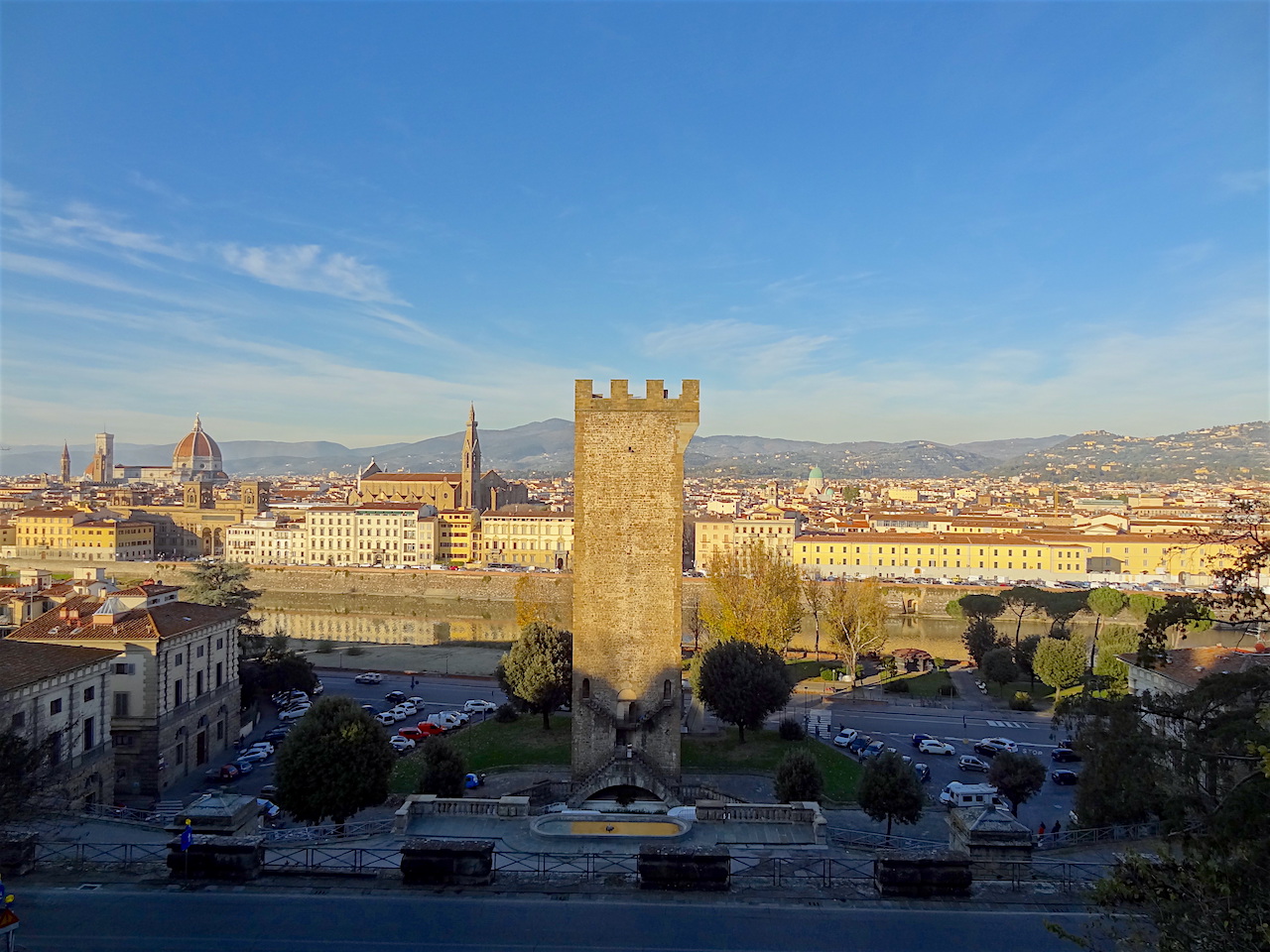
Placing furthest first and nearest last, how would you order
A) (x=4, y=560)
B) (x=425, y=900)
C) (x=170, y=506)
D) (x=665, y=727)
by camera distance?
(x=170, y=506) → (x=4, y=560) → (x=665, y=727) → (x=425, y=900)

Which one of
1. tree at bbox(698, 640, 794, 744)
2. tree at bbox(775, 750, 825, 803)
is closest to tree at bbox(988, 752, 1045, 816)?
tree at bbox(775, 750, 825, 803)

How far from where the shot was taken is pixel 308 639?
45.6 m

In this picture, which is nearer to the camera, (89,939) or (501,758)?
(89,939)

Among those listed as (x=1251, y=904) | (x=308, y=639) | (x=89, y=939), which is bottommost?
(x=308, y=639)

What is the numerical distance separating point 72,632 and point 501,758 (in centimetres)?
1024

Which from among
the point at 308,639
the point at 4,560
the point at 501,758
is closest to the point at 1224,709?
the point at 501,758

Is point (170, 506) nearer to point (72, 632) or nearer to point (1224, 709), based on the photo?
point (72, 632)

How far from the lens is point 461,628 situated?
52.0 m

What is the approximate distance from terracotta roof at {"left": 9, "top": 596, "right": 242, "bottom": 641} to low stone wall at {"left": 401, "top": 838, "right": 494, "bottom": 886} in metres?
14.4

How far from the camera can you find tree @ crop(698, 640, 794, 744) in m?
19.9

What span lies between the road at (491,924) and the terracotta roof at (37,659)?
385 inches

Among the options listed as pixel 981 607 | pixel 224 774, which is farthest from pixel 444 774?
pixel 981 607

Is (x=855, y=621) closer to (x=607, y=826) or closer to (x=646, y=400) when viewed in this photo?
(x=646, y=400)

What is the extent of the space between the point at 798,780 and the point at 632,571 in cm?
470
